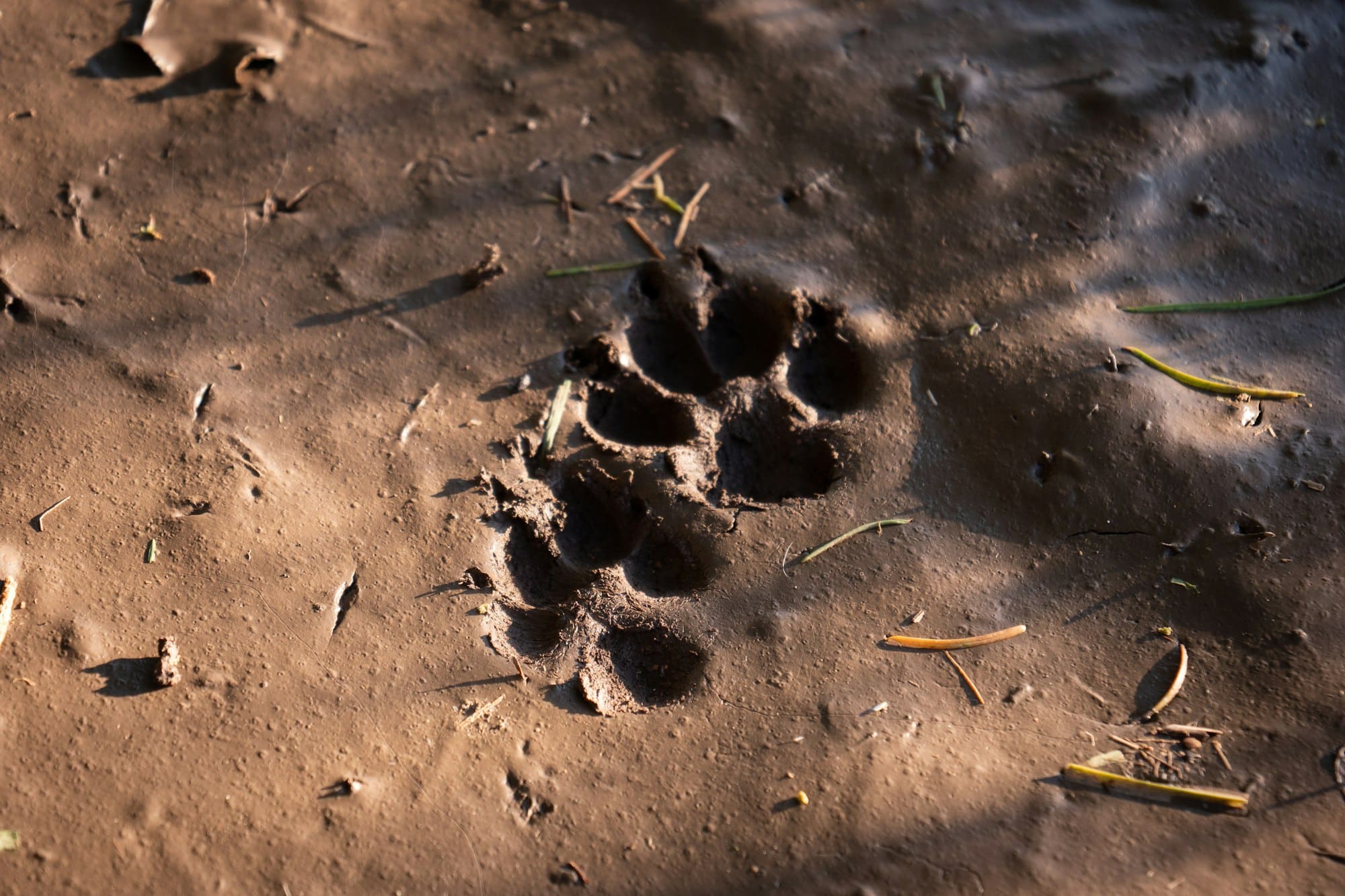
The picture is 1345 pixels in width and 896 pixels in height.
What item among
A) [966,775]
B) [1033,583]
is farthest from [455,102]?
[966,775]

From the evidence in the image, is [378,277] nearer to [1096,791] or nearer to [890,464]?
[890,464]

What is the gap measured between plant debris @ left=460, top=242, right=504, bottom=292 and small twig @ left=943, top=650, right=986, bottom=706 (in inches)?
54.8

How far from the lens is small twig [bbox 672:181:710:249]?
2568 millimetres

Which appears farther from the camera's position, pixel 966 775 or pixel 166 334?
pixel 166 334

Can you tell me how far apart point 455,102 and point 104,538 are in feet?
4.75

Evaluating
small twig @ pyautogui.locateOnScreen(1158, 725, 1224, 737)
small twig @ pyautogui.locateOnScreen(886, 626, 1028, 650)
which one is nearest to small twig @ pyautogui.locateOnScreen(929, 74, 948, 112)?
small twig @ pyautogui.locateOnScreen(886, 626, 1028, 650)

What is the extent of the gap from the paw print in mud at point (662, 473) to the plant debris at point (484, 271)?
11.6 inches

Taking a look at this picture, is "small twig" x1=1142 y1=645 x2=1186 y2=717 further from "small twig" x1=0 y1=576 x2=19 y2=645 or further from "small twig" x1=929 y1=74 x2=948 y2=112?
"small twig" x1=0 y1=576 x2=19 y2=645

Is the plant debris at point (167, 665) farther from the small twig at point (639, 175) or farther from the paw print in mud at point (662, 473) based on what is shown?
the small twig at point (639, 175)

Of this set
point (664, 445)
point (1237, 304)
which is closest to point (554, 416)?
point (664, 445)

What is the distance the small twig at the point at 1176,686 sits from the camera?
196cm

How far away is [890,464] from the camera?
Answer: 7.34 ft

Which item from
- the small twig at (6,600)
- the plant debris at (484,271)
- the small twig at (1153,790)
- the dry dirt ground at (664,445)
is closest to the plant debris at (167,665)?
the dry dirt ground at (664,445)

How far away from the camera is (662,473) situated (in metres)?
2.21
